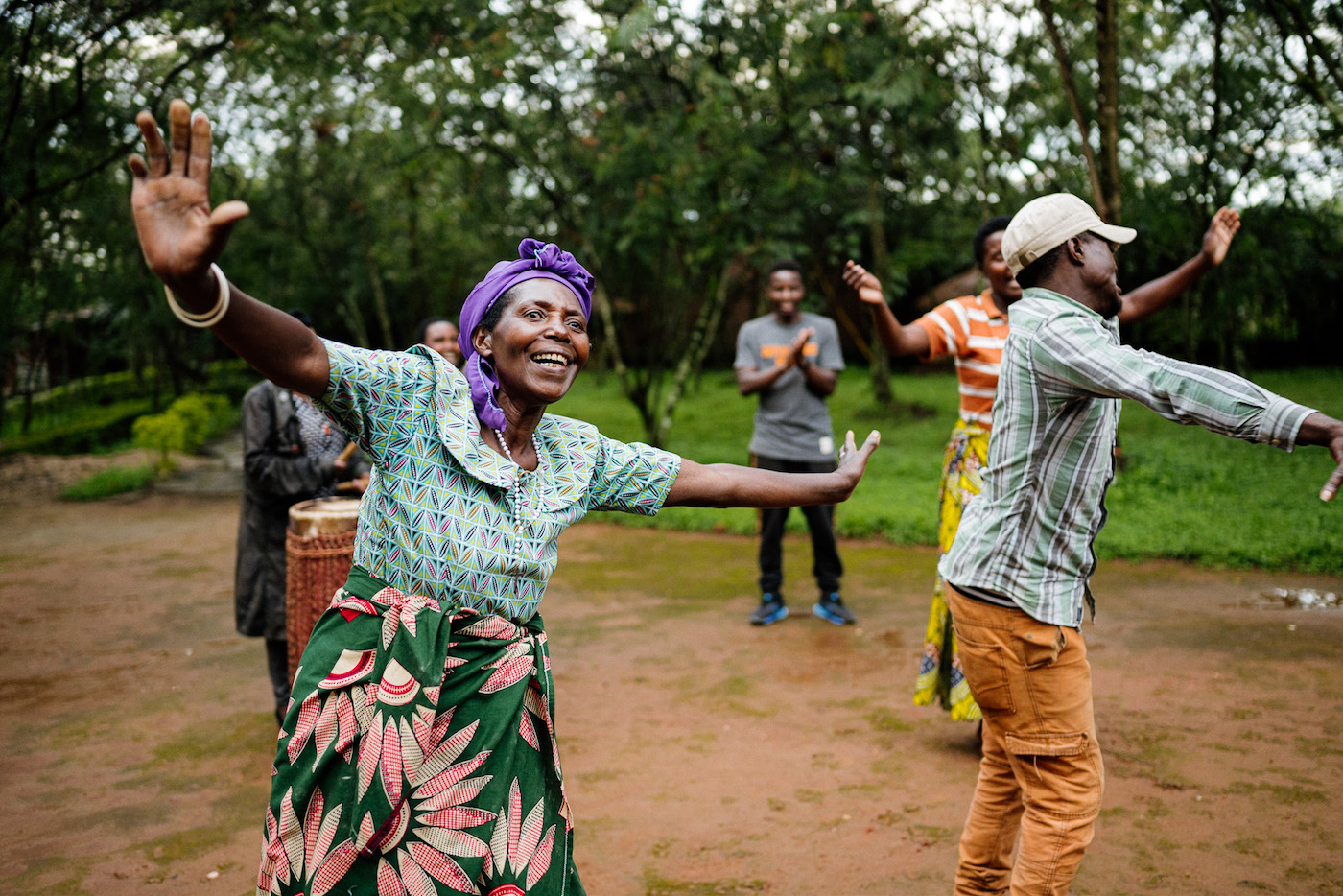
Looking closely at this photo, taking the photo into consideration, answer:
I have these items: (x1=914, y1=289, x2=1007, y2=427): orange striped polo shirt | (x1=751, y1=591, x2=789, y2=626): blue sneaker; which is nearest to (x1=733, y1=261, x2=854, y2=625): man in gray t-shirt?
(x1=751, y1=591, x2=789, y2=626): blue sneaker

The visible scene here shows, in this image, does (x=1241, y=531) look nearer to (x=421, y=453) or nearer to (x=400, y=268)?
(x=421, y=453)

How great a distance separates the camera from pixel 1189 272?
390cm

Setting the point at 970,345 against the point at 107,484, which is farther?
the point at 107,484

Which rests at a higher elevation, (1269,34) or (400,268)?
(1269,34)

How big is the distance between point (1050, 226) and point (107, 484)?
13050mm

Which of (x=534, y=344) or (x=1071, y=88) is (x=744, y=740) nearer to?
(x=534, y=344)

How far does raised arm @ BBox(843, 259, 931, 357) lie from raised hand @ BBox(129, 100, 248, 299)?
2.50 meters

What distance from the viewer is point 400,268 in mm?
20578

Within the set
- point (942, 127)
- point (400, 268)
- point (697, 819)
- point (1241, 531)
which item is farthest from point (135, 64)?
point (1241, 531)

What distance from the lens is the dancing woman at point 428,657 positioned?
1.98m

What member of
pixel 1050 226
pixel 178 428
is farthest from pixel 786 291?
pixel 178 428

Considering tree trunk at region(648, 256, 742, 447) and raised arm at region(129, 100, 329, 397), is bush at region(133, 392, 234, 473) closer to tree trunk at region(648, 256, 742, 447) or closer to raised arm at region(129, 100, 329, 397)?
tree trunk at region(648, 256, 742, 447)

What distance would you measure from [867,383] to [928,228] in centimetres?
334

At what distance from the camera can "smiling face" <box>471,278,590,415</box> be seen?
7.32 feet
